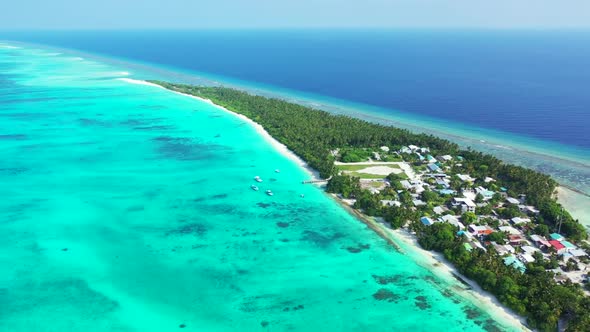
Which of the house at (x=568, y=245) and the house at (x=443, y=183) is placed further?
the house at (x=443, y=183)

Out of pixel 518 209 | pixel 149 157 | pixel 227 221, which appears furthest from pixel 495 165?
pixel 149 157

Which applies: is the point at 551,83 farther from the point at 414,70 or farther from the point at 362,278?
the point at 362,278

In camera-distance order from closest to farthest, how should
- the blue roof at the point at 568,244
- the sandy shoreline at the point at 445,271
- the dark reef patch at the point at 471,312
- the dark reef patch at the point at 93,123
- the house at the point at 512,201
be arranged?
the sandy shoreline at the point at 445,271 < the dark reef patch at the point at 471,312 < the blue roof at the point at 568,244 < the house at the point at 512,201 < the dark reef patch at the point at 93,123

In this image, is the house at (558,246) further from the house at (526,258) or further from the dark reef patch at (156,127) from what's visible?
the dark reef patch at (156,127)

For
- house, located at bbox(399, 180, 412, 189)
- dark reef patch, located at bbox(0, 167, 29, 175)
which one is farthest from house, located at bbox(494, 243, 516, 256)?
dark reef patch, located at bbox(0, 167, 29, 175)

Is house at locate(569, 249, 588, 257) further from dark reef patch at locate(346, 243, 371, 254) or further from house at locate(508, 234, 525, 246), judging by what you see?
dark reef patch at locate(346, 243, 371, 254)

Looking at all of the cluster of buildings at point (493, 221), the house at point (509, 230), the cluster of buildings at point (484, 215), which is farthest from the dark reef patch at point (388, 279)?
the house at point (509, 230)
